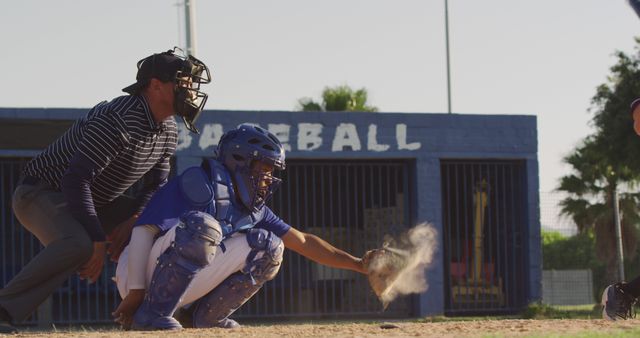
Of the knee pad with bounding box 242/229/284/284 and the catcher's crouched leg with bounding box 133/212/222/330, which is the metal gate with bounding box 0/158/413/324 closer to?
the knee pad with bounding box 242/229/284/284

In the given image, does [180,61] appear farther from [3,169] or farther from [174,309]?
[3,169]

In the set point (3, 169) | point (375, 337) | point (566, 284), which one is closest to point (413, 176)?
point (3, 169)

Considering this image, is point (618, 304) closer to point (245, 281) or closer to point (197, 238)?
point (245, 281)

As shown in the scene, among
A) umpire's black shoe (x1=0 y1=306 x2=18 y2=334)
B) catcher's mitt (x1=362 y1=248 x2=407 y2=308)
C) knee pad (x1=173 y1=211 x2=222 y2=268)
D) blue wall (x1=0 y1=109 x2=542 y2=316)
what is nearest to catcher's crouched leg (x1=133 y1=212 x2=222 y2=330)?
knee pad (x1=173 y1=211 x2=222 y2=268)

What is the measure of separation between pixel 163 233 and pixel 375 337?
5.01 ft

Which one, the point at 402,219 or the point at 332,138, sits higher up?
the point at 332,138

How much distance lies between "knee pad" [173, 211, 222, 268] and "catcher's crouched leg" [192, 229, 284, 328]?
391 millimetres

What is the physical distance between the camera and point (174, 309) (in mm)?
6875

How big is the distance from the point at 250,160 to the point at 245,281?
71 cm

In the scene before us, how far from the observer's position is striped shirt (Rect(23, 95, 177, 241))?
6883 millimetres

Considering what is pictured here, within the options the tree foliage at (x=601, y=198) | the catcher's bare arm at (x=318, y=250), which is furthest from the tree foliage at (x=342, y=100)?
the catcher's bare arm at (x=318, y=250)

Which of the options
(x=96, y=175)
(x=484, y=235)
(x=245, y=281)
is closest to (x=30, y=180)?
(x=96, y=175)

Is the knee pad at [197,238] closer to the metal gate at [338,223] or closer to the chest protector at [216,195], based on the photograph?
the chest protector at [216,195]

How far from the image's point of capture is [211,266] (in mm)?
7008
